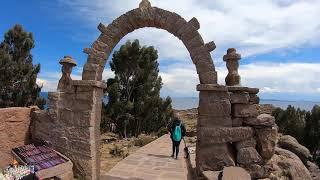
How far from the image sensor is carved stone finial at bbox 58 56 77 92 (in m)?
8.88

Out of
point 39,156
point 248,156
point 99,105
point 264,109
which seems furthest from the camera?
point 264,109

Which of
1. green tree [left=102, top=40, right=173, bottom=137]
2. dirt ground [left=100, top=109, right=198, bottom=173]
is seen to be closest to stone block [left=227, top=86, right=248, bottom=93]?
dirt ground [left=100, top=109, right=198, bottom=173]

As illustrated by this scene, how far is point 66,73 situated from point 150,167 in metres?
3.75

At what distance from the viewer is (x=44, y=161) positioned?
8203 mm

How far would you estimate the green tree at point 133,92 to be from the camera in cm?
2269

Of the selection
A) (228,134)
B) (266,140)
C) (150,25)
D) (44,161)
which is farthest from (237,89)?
(44,161)

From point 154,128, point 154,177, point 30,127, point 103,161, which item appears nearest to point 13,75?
point 154,128

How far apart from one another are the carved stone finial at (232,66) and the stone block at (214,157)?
1.44 m

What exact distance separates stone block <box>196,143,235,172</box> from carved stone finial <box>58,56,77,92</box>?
3.53 metres

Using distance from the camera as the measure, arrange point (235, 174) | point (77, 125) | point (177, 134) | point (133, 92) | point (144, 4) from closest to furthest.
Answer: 1. point (235, 174)
2. point (144, 4)
3. point (77, 125)
4. point (177, 134)
5. point (133, 92)

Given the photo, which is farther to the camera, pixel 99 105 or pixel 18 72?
pixel 18 72

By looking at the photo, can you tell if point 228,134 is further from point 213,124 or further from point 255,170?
point 255,170

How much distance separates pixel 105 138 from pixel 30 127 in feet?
39.3

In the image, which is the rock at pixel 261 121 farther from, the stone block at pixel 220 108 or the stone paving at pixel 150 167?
the stone paving at pixel 150 167
